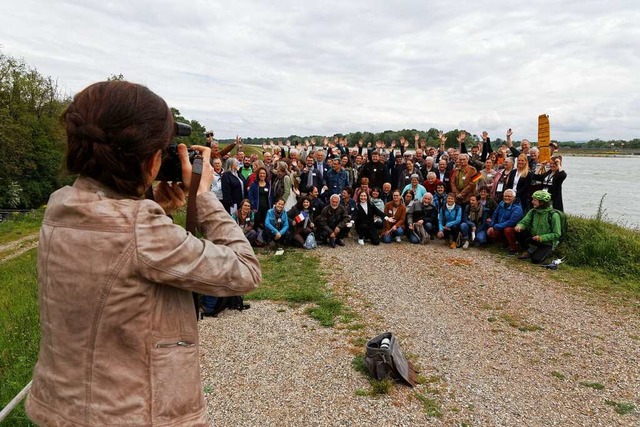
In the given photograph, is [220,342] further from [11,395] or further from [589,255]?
[589,255]

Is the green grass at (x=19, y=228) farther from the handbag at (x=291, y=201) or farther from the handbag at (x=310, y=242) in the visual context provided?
the handbag at (x=310, y=242)

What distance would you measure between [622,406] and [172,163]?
186 inches

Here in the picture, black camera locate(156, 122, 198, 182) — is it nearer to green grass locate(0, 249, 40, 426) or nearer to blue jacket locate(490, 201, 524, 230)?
green grass locate(0, 249, 40, 426)

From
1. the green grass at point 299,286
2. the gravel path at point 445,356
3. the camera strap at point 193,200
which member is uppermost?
the camera strap at point 193,200

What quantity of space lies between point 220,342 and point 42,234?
177 inches

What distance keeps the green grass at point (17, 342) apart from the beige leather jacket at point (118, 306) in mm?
2824

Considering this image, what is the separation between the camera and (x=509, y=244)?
976cm

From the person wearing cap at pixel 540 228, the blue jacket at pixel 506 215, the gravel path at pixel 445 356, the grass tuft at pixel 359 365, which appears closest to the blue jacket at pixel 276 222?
the gravel path at pixel 445 356

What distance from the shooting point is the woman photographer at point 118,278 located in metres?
1.06

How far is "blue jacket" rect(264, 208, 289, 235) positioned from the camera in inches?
391

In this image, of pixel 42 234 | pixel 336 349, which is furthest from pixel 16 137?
pixel 42 234

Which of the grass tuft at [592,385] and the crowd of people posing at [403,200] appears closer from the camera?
the grass tuft at [592,385]

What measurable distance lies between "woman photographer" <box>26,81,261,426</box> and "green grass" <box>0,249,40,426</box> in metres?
2.85

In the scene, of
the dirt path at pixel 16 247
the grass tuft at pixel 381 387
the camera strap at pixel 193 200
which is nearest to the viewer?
the camera strap at pixel 193 200
